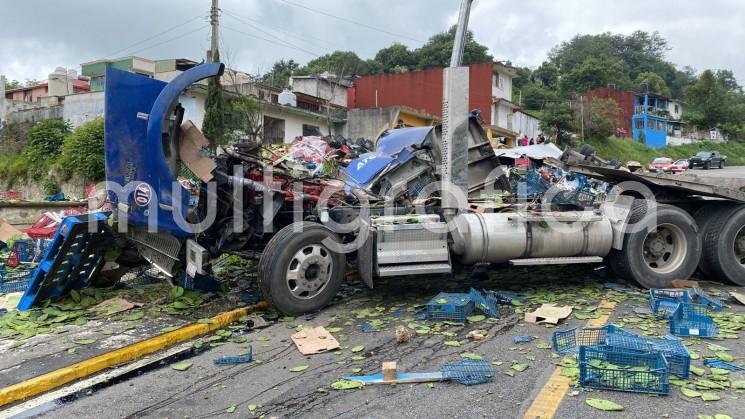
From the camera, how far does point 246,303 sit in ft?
19.4

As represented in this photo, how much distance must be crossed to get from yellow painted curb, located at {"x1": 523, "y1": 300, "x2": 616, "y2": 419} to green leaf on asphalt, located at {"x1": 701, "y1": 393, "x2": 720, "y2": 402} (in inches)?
31.3

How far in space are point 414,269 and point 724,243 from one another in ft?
13.1

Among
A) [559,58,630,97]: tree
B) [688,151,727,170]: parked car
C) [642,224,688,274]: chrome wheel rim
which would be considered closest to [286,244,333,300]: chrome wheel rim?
[642,224,688,274]: chrome wheel rim

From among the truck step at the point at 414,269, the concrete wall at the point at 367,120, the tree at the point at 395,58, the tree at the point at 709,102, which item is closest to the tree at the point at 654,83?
the tree at the point at 709,102

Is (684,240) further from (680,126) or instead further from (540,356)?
(680,126)

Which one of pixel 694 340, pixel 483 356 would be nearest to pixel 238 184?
pixel 483 356

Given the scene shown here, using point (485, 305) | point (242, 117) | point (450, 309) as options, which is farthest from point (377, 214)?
point (242, 117)

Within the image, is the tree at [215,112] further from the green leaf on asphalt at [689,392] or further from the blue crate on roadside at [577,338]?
the green leaf on asphalt at [689,392]

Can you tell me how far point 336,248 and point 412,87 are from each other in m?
34.0

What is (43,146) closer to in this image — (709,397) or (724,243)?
(724,243)

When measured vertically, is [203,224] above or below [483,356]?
above

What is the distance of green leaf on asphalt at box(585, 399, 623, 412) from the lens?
10.8 ft

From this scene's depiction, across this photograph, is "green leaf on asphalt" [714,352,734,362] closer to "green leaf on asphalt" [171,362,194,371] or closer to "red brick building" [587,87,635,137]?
"green leaf on asphalt" [171,362,194,371]

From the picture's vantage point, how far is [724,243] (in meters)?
6.65
